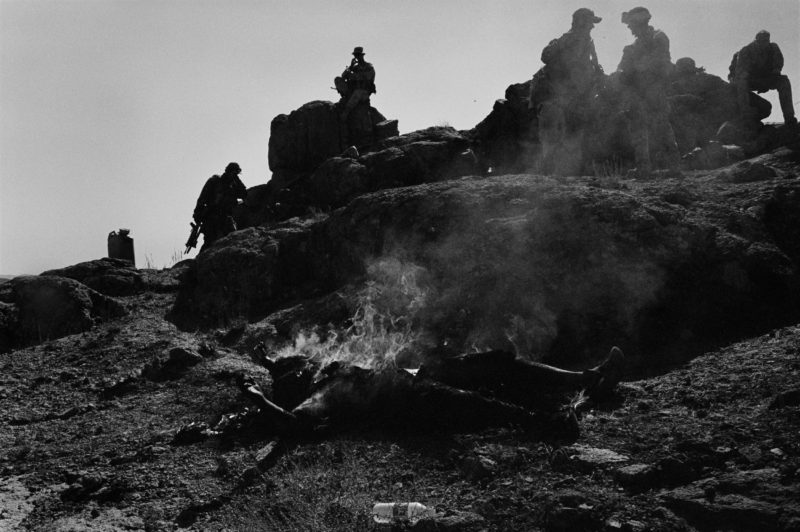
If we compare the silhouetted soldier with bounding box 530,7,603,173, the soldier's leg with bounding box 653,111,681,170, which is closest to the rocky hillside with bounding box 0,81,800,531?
the soldier's leg with bounding box 653,111,681,170

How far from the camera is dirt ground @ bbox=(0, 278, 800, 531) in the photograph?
4934 millimetres

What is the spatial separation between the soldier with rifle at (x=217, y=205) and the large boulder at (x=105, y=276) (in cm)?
258

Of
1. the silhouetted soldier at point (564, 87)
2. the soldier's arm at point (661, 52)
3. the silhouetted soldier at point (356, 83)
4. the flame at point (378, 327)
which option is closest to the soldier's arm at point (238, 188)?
the silhouetted soldier at point (356, 83)

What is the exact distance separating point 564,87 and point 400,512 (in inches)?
442

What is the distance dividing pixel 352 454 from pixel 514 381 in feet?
5.70

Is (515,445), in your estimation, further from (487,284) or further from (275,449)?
(487,284)

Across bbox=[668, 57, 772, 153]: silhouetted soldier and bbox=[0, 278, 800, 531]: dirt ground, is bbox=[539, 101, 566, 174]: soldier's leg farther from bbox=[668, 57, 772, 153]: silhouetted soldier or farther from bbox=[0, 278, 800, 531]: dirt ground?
bbox=[0, 278, 800, 531]: dirt ground

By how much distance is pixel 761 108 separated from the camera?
17.9 metres

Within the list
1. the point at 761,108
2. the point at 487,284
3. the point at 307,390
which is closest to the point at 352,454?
the point at 307,390

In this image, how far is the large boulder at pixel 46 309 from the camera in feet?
41.4

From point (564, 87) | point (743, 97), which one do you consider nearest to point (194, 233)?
point (564, 87)

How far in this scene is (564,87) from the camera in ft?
48.1

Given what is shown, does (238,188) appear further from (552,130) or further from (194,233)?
(552,130)

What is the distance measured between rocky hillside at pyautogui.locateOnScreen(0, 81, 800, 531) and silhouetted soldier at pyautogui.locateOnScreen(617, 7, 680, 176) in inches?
26.0
